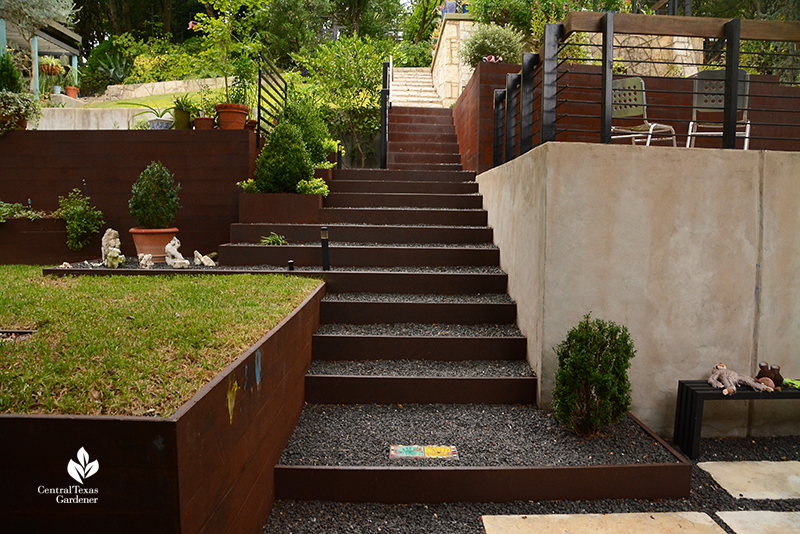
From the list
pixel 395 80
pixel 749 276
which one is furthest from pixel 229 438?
pixel 395 80

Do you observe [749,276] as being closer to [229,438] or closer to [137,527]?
[229,438]

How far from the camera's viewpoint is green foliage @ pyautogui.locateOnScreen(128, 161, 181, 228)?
5.47 m

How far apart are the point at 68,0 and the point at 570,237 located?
54.0ft

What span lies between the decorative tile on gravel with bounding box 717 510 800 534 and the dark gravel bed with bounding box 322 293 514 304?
215 centimetres

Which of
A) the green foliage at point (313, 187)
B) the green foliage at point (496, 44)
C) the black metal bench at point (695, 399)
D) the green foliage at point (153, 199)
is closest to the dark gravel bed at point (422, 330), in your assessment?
the black metal bench at point (695, 399)

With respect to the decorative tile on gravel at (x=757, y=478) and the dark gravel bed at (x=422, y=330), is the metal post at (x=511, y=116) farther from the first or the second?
the decorative tile on gravel at (x=757, y=478)

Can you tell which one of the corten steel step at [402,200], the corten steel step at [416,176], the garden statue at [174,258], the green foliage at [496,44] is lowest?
the garden statue at [174,258]

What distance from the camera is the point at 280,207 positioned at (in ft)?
19.5

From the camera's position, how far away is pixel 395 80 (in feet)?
43.7

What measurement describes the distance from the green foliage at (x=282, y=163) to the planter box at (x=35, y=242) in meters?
2.50

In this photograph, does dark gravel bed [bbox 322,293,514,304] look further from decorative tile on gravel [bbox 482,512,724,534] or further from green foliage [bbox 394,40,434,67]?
green foliage [bbox 394,40,434,67]

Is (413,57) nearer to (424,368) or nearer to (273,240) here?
(273,240)

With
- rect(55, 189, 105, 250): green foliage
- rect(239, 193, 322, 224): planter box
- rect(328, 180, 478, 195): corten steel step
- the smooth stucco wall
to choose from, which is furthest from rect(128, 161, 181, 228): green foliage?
the smooth stucco wall

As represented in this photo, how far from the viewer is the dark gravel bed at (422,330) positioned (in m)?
3.98
